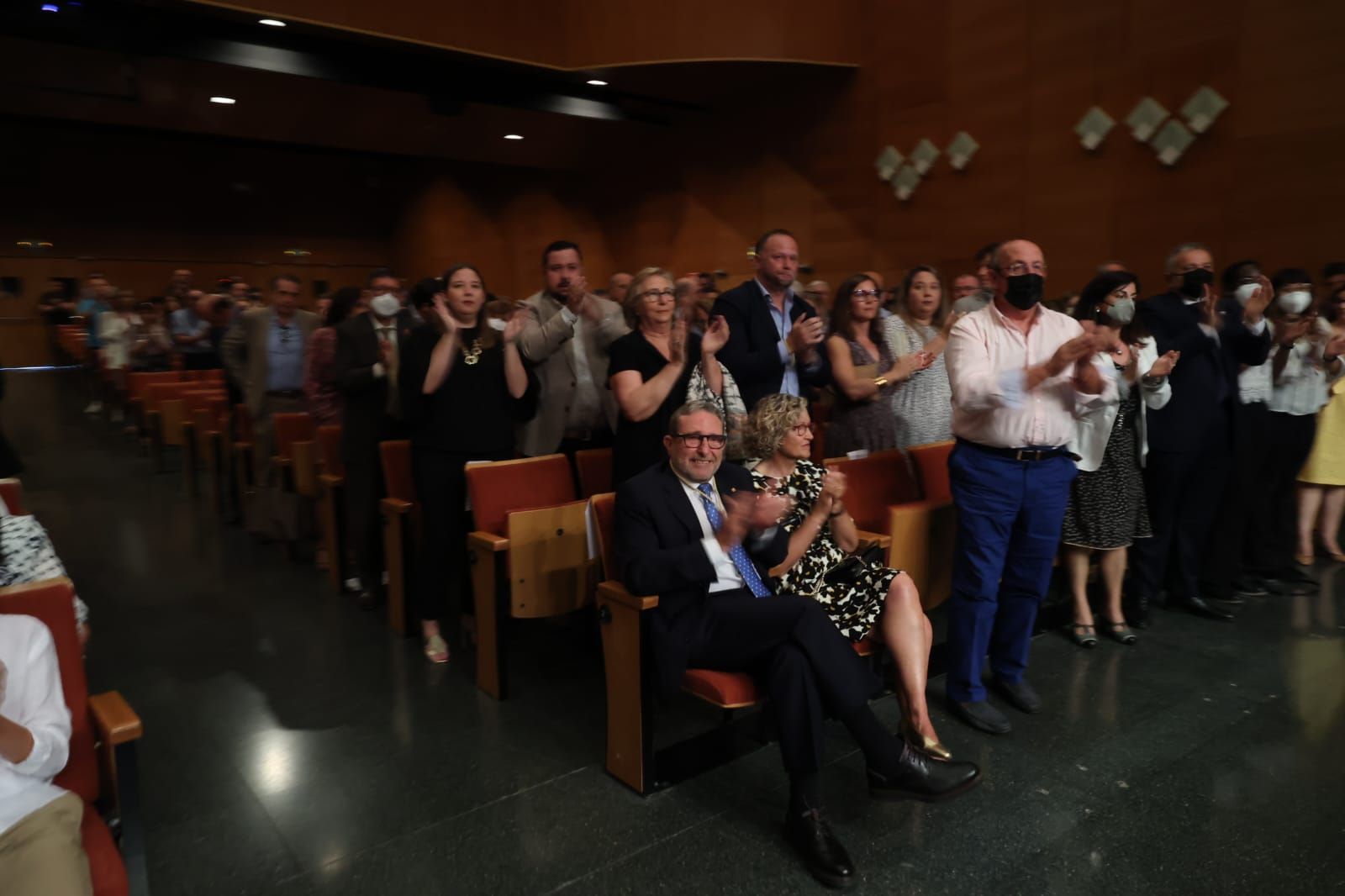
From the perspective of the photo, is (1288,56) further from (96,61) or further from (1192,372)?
(96,61)

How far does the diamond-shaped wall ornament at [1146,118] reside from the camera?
19.2ft

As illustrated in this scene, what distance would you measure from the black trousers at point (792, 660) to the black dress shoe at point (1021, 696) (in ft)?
2.88

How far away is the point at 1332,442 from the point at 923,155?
13.9ft

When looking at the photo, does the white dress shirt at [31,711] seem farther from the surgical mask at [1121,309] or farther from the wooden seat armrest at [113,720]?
the surgical mask at [1121,309]

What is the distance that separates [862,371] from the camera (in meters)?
3.13

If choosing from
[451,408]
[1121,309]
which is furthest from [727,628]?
[1121,309]

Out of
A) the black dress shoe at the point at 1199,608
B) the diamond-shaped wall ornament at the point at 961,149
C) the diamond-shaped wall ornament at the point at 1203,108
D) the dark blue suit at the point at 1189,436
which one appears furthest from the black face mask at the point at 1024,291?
the diamond-shaped wall ornament at the point at 961,149

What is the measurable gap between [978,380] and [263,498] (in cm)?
354

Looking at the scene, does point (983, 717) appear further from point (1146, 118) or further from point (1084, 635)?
point (1146, 118)

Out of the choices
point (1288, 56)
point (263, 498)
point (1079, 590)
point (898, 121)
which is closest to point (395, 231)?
point (898, 121)

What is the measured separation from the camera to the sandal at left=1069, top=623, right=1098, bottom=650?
127 inches

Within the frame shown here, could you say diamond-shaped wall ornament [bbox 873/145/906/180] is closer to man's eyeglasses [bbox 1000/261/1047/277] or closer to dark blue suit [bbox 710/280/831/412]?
dark blue suit [bbox 710/280/831/412]

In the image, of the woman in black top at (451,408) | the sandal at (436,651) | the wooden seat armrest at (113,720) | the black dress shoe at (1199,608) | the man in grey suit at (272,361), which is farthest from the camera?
the man in grey suit at (272,361)

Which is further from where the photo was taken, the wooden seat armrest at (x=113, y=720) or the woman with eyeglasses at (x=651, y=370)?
the woman with eyeglasses at (x=651, y=370)
